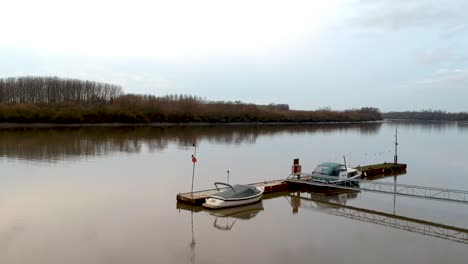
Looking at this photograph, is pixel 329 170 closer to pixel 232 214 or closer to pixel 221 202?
pixel 232 214

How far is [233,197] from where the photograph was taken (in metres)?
19.2

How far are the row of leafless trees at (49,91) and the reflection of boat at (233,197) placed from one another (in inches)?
3297

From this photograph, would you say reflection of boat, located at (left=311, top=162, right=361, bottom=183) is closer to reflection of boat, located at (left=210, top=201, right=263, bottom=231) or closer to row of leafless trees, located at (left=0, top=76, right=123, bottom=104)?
reflection of boat, located at (left=210, top=201, right=263, bottom=231)

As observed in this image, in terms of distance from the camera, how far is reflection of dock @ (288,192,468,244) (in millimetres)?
16469

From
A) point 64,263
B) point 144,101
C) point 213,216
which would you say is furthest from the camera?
point 144,101

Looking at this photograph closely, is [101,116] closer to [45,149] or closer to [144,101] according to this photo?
[144,101]

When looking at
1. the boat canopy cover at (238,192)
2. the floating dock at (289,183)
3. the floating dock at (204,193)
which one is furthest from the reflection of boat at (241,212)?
the floating dock at (289,183)

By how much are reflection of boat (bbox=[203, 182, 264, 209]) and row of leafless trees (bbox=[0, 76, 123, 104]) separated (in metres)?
83.7

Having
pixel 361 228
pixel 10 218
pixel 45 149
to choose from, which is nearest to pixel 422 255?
pixel 361 228

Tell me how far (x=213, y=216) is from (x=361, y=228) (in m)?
6.15

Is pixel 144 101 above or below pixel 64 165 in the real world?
above

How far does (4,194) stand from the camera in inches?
805

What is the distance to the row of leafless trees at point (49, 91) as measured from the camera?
96375 mm

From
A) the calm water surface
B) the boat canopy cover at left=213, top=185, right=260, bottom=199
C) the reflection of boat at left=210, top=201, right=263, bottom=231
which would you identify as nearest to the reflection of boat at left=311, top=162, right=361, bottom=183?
the calm water surface
